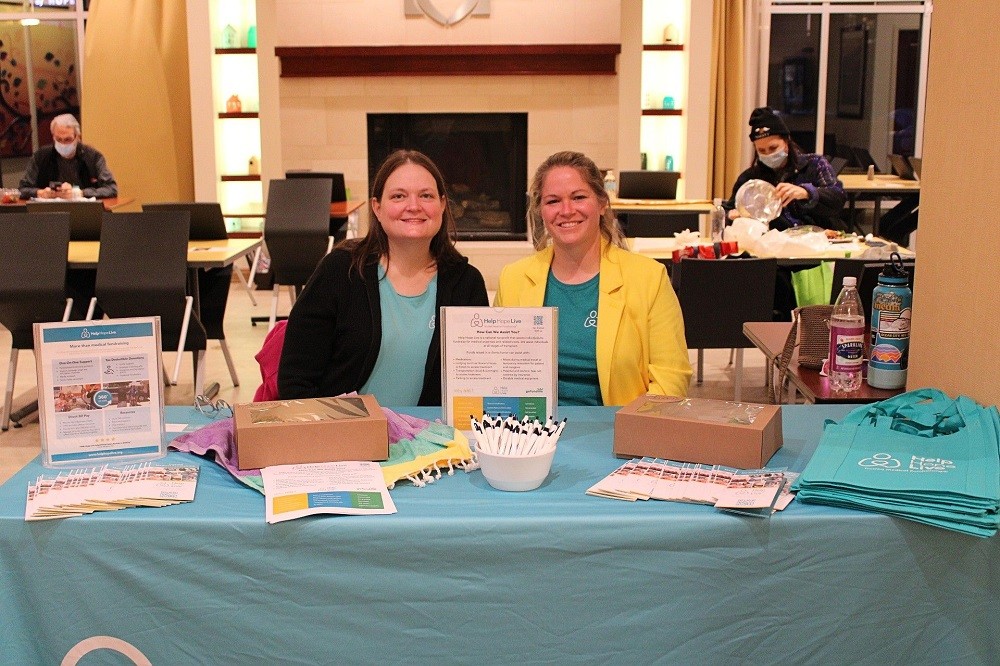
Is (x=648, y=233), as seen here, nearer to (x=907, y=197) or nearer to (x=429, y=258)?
(x=907, y=197)

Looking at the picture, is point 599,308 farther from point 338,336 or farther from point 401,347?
point 338,336

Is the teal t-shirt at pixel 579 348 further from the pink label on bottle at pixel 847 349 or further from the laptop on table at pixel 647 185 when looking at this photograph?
the laptop on table at pixel 647 185

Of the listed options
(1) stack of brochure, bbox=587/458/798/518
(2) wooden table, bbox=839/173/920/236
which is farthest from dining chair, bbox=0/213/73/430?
(2) wooden table, bbox=839/173/920/236

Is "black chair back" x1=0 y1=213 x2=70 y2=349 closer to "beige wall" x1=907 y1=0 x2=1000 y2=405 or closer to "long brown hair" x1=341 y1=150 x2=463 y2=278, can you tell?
"long brown hair" x1=341 y1=150 x2=463 y2=278

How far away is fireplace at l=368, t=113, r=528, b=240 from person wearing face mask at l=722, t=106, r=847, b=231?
3616mm

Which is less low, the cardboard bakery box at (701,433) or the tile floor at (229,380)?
the cardboard bakery box at (701,433)

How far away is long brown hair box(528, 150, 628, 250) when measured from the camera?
2670 millimetres

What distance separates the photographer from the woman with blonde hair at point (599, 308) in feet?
8.57

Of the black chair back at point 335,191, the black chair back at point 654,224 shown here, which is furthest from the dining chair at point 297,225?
the black chair back at point 654,224

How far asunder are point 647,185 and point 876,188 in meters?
2.19

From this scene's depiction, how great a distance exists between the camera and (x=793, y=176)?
18.3 feet

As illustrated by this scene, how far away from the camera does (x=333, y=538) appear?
67.5 inches

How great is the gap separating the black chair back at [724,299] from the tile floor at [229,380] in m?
0.72

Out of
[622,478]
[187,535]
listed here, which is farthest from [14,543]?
[622,478]
